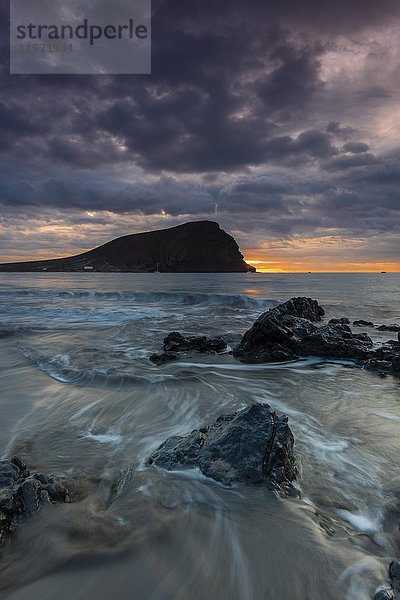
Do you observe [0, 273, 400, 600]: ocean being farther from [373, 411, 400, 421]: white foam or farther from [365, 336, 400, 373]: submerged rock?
[365, 336, 400, 373]: submerged rock

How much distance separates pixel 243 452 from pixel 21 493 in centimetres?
231

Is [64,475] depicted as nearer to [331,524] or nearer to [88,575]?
[88,575]

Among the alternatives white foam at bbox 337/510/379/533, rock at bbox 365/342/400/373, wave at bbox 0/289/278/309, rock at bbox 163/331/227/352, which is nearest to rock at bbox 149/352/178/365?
rock at bbox 163/331/227/352

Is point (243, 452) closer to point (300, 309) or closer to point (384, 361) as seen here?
point (384, 361)

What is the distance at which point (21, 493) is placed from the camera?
330cm

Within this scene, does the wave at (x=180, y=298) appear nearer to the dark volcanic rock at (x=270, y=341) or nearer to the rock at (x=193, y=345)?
the dark volcanic rock at (x=270, y=341)

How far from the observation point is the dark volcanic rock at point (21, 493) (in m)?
3.12

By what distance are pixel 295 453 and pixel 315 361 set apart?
6307 mm

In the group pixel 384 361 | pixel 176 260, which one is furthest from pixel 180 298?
pixel 176 260

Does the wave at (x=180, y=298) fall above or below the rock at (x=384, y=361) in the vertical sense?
above

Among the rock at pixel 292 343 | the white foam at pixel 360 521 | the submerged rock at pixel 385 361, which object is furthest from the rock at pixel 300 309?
the white foam at pixel 360 521

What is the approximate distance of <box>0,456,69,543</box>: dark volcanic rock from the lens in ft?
10.2

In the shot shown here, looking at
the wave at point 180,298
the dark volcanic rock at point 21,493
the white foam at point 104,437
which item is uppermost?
the wave at point 180,298

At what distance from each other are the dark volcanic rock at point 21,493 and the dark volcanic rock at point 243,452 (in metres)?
1.25
